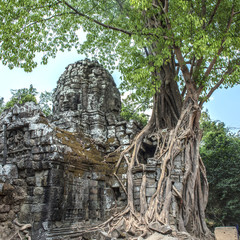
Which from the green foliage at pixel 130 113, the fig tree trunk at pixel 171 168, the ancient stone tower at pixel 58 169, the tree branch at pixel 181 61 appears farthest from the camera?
the green foliage at pixel 130 113

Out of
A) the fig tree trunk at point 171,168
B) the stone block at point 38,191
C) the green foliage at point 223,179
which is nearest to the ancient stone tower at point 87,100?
the fig tree trunk at point 171,168

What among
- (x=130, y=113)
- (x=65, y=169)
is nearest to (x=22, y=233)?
(x=65, y=169)

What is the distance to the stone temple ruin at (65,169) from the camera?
4816 mm

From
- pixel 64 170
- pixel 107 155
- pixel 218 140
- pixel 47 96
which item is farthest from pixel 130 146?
pixel 47 96

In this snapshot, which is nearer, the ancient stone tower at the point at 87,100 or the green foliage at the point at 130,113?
the ancient stone tower at the point at 87,100

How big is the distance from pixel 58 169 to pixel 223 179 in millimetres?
7757

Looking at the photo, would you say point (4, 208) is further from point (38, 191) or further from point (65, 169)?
point (65, 169)

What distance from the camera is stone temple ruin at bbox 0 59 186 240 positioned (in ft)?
15.8

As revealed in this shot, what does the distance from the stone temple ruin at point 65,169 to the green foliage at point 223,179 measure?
4.52 metres

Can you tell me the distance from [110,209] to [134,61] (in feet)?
13.5

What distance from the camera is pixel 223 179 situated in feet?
35.2

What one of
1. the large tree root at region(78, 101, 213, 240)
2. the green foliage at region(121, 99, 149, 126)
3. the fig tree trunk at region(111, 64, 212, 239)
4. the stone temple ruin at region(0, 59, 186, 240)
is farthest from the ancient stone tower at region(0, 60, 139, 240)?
the green foliage at region(121, 99, 149, 126)

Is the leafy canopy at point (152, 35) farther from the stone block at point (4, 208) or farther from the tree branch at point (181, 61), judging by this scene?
the stone block at point (4, 208)

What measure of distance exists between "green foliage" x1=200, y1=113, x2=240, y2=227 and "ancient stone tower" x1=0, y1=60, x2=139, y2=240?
4.92m
